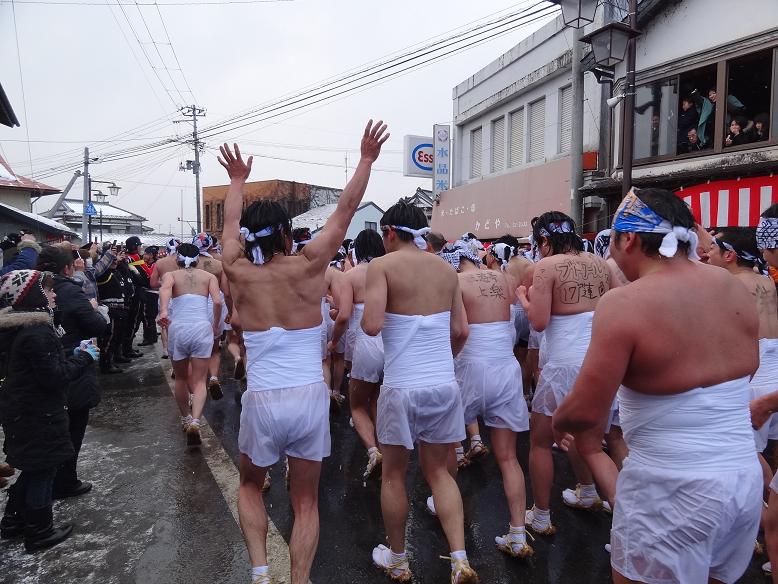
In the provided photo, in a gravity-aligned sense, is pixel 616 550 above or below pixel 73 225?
below

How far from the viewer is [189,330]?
19.2ft

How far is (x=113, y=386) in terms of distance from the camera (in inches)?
325

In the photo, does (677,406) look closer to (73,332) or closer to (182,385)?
(73,332)

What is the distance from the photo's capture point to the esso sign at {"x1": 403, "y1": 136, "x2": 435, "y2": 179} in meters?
20.2

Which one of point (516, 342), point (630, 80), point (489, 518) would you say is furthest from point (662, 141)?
point (489, 518)

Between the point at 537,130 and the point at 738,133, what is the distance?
19.8ft

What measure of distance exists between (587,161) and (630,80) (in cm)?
551

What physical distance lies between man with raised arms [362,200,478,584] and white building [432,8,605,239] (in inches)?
438

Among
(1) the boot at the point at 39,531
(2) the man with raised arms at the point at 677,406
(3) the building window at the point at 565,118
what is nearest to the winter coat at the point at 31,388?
(1) the boot at the point at 39,531

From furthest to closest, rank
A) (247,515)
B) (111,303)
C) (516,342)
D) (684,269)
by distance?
(111,303) < (516,342) < (247,515) < (684,269)

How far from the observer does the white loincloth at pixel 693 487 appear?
73.2 inches

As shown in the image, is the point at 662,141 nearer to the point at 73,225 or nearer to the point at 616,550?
the point at 616,550

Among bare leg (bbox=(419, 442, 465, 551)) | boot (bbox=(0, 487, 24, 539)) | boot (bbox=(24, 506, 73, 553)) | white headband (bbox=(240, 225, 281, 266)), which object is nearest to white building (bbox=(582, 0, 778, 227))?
bare leg (bbox=(419, 442, 465, 551))

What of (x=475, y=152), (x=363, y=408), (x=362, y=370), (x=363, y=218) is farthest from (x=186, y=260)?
(x=363, y=218)
